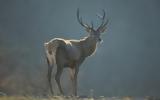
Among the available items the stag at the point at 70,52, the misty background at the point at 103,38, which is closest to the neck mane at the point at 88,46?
Result: the stag at the point at 70,52

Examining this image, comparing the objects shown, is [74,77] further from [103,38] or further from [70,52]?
[103,38]

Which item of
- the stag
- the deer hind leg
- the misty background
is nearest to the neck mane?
the stag

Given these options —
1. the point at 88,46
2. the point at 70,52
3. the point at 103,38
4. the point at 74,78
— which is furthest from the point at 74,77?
the point at 103,38

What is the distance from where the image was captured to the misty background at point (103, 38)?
4169cm

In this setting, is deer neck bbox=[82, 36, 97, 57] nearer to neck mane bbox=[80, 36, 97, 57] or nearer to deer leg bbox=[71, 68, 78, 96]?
neck mane bbox=[80, 36, 97, 57]

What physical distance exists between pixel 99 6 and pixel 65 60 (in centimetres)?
2799

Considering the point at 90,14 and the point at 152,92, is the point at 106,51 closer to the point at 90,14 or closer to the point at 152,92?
the point at 90,14

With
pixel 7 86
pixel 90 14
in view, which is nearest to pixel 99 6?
pixel 90 14

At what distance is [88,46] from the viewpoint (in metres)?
23.3

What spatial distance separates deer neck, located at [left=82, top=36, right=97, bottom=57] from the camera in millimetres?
23077

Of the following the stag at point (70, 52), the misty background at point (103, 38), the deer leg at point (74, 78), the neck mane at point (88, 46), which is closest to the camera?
the stag at point (70, 52)

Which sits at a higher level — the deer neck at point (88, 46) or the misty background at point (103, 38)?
the deer neck at point (88, 46)

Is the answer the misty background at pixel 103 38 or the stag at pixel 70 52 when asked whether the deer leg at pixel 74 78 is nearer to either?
the stag at pixel 70 52

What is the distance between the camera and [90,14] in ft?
156
